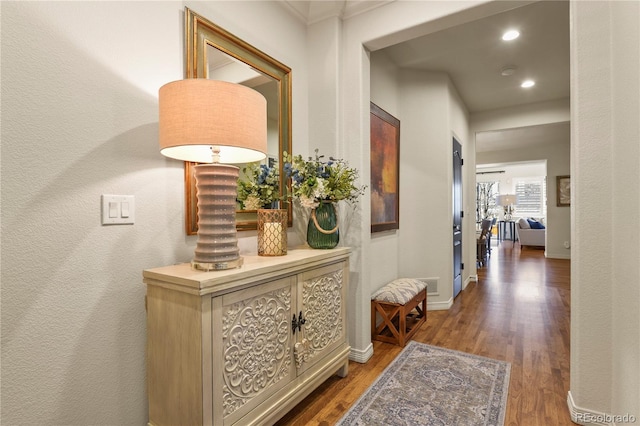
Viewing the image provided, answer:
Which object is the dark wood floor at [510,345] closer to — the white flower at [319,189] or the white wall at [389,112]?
the white wall at [389,112]

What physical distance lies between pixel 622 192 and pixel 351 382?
6.18ft

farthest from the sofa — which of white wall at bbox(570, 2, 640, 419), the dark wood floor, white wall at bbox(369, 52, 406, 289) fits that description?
white wall at bbox(570, 2, 640, 419)

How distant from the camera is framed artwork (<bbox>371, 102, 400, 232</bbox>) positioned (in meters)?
3.17

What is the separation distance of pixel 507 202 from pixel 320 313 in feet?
34.9

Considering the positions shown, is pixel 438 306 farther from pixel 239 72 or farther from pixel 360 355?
pixel 239 72

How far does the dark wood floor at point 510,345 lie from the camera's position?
1.88m

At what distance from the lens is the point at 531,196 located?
11227 mm

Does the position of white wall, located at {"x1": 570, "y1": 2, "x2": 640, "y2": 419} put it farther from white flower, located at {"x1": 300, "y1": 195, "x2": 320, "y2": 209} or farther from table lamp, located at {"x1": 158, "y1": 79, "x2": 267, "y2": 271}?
table lamp, located at {"x1": 158, "y1": 79, "x2": 267, "y2": 271}

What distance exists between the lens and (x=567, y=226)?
7262mm

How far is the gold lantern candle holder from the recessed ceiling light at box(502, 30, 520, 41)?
2824 mm

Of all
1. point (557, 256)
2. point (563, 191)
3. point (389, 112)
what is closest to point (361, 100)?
point (389, 112)

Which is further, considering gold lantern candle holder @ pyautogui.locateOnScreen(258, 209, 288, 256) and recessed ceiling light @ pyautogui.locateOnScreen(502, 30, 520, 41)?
recessed ceiling light @ pyautogui.locateOnScreen(502, 30, 520, 41)

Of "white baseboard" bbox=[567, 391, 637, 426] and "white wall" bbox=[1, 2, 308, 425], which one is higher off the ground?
"white wall" bbox=[1, 2, 308, 425]

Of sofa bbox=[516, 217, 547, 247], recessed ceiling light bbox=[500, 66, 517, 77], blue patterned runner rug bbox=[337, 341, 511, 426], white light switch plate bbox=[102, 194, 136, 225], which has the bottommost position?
blue patterned runner rug bbox=[337, 341, 511, 426]
